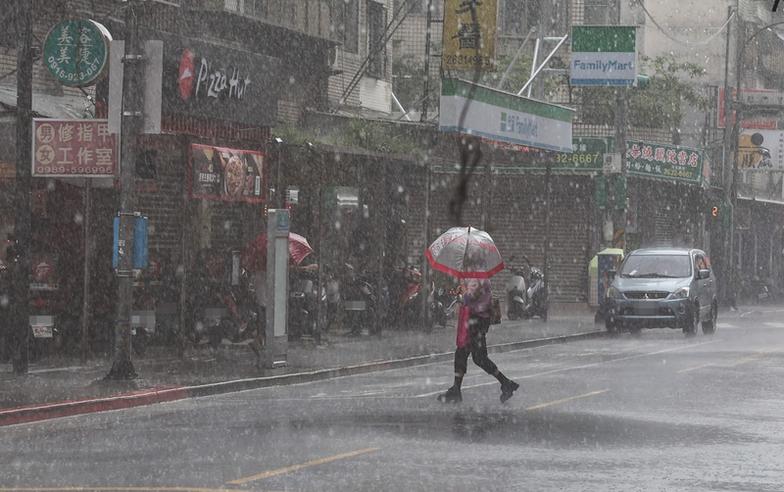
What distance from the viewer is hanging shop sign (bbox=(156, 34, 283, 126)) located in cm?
2223

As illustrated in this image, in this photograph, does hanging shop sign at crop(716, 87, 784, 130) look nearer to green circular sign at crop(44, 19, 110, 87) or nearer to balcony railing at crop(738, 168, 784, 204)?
balcony railing at crop(738, 168, 784, 204)

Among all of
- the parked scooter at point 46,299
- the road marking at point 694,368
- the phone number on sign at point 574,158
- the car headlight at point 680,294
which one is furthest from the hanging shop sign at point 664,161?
the parked scooter at point 46,299

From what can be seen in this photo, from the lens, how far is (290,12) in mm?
31219

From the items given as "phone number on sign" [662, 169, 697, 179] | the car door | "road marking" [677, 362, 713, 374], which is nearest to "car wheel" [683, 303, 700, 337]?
the car door

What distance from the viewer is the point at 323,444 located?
13109mm

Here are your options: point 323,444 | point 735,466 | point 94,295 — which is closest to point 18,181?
point 94,295

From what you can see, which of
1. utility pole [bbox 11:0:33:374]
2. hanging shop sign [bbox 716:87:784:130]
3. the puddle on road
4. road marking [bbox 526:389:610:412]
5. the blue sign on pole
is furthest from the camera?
hanging shop sign [bbox 716:87:784:130]

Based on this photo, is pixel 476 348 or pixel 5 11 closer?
pixel 476 348

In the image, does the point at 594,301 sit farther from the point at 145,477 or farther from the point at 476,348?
the point at 145,477

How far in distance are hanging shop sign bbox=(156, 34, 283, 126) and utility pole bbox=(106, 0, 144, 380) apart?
270cm

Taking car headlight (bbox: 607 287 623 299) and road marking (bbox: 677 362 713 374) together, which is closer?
road marking (bbox: 677 362 713 374)

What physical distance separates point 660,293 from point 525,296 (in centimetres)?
589

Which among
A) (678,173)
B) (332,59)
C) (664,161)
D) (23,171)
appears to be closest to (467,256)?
(23,171)

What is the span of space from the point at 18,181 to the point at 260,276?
5.81 meters
